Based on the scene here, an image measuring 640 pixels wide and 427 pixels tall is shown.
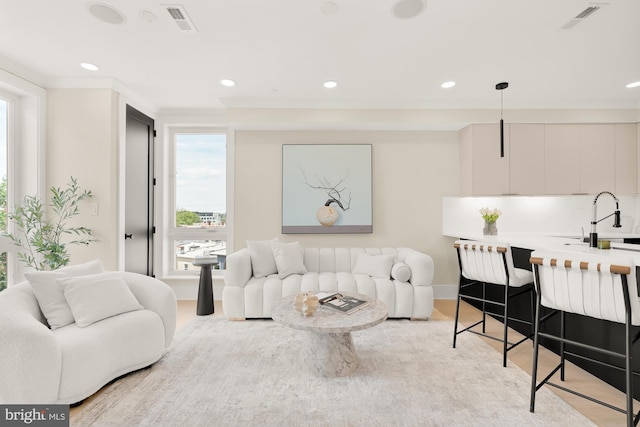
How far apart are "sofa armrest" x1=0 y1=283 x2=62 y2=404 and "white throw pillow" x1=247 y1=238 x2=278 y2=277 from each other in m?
2.06

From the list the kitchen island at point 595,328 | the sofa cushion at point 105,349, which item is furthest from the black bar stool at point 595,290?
the sofa cushion at point 105,349

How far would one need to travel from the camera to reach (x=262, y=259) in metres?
3.83

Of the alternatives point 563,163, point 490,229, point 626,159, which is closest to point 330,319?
point 490,229

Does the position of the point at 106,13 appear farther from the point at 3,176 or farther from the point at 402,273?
the point at 402,273

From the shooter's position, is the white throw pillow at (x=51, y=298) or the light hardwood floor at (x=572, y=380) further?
the white throw pillow at (x=51, y=298)

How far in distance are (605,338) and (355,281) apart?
210 centimetres

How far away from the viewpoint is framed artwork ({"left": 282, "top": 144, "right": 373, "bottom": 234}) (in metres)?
4.59

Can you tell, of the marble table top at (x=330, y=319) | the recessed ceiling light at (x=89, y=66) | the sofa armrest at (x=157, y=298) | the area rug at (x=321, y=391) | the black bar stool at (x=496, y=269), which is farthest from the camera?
the recessed ceiling light at (x=89, y=66)

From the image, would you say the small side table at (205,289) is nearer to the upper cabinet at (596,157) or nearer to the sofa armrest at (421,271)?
the sofa armrest at (421,271)

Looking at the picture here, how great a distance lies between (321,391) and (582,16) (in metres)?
3.28

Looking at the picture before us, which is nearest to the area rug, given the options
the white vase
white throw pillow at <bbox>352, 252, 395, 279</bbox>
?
white throw pillow at <bbox>352, 252, 395, 279</bbox>

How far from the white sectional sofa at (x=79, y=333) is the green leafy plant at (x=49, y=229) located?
1164 millimetres

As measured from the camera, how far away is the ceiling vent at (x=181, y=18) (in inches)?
92.0

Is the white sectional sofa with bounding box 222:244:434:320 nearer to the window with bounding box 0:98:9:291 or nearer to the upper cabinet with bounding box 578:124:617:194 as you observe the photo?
the window with bounding box 0:98:9:291
